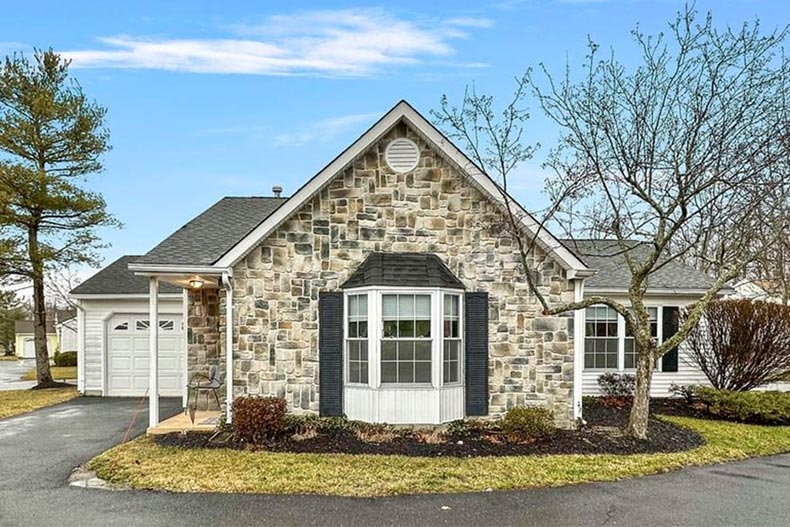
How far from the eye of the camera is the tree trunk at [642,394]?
351 inches

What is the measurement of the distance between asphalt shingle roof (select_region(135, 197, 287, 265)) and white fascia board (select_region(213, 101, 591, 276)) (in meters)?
0.41

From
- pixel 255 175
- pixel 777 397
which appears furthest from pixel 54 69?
pixel 777 397

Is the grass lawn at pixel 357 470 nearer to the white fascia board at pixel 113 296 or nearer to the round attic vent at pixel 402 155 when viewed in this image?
the round attic vent at pixel 402 155

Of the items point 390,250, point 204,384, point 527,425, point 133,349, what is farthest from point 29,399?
point 527,425

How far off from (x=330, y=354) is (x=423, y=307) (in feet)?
5.84

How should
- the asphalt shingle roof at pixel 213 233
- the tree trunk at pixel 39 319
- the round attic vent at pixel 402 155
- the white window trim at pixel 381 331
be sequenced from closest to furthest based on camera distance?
the white window trim at pixel 381 331
the round attic vent at pixel 402 155
the asphalt shingle roof at pixel 213 233
the tree trunk at pixel 39 319

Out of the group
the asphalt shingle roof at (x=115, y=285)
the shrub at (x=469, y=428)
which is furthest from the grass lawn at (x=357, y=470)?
the asphalt shingle roof at (x=115, y=285)

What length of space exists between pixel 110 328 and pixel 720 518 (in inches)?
585

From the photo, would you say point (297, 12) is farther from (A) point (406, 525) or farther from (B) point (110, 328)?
(A) point (406, 525)

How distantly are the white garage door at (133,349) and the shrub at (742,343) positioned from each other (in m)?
13.1

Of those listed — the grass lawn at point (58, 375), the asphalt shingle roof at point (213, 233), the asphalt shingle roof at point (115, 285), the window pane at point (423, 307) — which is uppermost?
the asphalt shingle roof at point (213, 233)

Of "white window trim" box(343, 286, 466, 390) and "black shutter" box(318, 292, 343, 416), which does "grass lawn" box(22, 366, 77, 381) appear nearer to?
"black shutter" box(318, 292, 343, 416)

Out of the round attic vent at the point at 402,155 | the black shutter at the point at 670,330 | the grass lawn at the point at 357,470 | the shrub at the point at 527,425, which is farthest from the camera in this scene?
the black shutter at the point at 670,330

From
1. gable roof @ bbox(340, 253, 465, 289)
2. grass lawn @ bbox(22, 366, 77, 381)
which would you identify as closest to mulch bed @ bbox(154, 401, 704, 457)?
gable roof @ bbox(340, 253, 465, 289)
